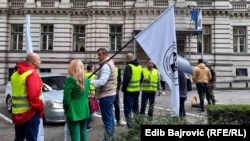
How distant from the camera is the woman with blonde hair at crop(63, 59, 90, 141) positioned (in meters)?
6.15

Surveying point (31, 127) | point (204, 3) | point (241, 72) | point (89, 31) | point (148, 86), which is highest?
point (204, 3)

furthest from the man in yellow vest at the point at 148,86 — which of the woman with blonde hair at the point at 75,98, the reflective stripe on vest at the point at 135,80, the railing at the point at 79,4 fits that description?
the railing at the point at 79,4

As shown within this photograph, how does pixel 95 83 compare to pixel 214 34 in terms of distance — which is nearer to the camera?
pixel 95 83

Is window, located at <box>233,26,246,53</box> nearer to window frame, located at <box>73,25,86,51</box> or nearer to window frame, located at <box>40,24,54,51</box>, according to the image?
window frame, located at <box>73,25,86,51</box>

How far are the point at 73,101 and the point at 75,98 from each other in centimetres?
6

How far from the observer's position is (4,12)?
3462 cm

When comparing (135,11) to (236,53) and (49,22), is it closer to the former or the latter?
(49,22)

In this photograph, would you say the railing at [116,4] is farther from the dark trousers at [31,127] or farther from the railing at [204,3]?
the dark trousers at [31,127]

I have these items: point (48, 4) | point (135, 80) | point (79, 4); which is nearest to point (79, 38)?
point (79, 4)

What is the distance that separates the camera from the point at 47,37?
1382 inches

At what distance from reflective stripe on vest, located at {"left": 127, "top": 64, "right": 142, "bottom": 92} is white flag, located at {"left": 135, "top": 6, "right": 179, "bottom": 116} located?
2470mm

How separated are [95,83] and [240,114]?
2969 millimetres

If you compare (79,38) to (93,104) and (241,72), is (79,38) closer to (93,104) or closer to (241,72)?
(241,72)

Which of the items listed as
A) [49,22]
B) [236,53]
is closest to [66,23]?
[49,22]
